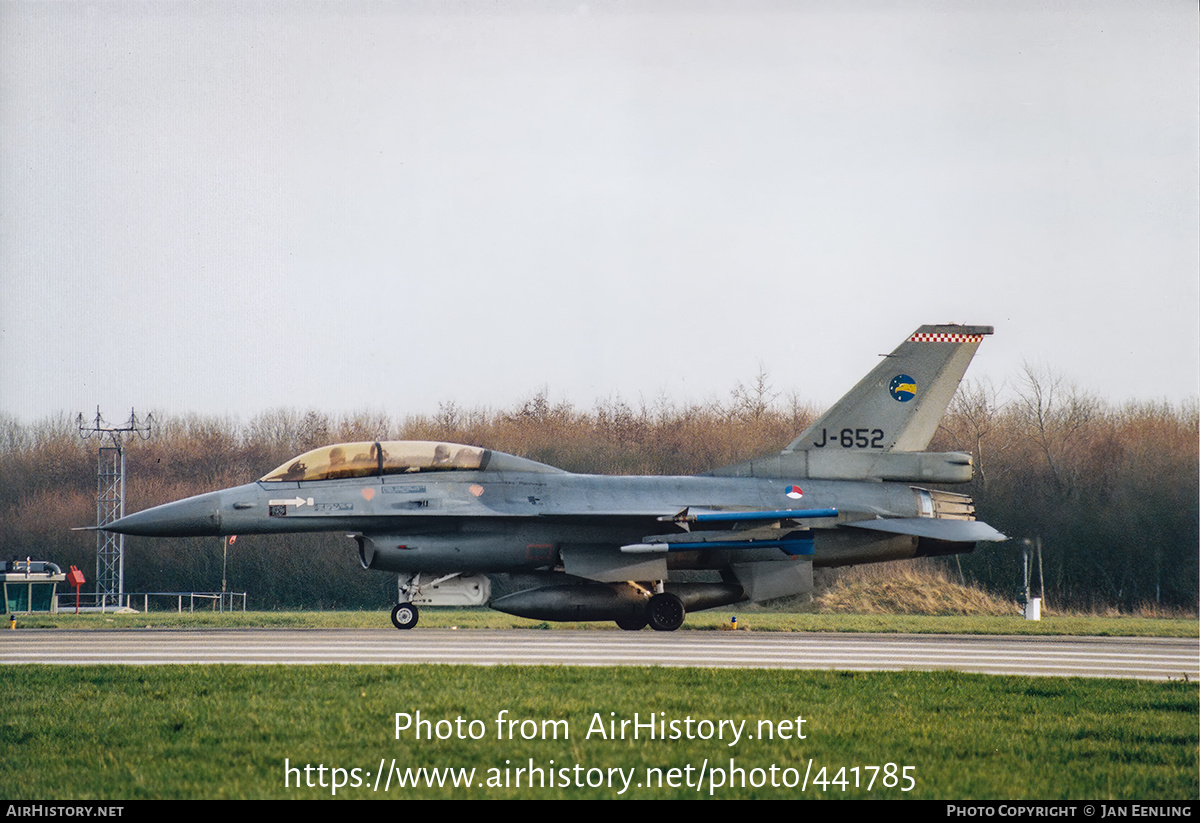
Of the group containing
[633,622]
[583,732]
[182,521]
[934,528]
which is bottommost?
[633,622]

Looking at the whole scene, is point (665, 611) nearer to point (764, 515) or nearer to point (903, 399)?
point (764, 515)

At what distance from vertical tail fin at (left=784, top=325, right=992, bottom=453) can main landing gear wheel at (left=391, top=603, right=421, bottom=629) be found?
5.94 meters

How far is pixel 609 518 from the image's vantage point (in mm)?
15523

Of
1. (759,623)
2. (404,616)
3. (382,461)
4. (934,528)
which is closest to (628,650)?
(404,616)

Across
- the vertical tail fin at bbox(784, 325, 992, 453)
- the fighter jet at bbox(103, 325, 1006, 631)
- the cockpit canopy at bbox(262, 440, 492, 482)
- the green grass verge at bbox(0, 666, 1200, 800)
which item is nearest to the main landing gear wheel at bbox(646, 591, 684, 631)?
the fighter jet at bbox(103, 325, 1006, 631)

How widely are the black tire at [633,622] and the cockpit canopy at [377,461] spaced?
9.74 ft

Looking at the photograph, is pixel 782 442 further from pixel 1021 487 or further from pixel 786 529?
pixel 786 529

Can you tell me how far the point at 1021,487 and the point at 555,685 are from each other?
1649 cm

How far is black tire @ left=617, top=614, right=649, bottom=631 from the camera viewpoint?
1623 centimetres

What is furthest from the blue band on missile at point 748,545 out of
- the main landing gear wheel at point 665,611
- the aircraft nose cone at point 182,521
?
the aircraft nose cone at point 182,521

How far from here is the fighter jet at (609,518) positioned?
15352 millimetres

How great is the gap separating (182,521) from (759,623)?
9.02 meters

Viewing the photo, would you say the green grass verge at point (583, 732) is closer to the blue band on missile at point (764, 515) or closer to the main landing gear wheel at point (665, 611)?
the blue band on missile at point (764, 515)

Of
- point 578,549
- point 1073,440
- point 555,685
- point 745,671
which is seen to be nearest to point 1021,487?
point 1073,440
